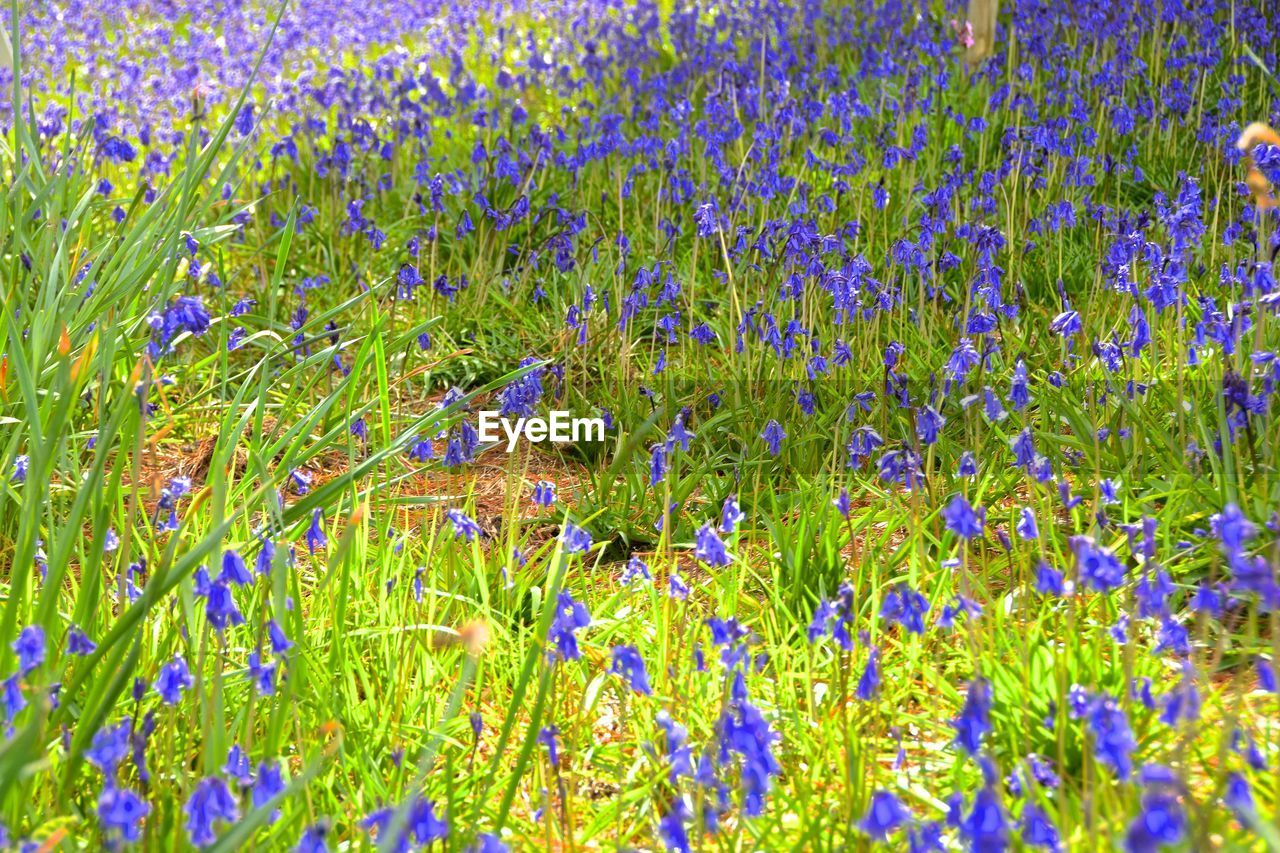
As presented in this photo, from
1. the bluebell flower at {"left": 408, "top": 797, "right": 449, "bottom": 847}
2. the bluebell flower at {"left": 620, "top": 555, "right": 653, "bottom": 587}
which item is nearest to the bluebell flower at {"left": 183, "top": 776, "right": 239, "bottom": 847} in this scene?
the bluebell flower at {"left": 408, "top": 797, "right": 449, "bottom": 847}

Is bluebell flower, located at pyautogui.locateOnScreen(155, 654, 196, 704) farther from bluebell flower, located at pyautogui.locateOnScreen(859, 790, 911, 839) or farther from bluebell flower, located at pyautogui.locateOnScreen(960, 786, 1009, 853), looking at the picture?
bluebell flower, located at pyautogui.locateOnScreen(960, 786, 1009, 853)

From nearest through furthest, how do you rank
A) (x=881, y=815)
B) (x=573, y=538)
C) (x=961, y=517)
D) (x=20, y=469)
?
(x=881, y=815) < (x=961, y=517) < (x=573, y=538) < (x=20, y=469)

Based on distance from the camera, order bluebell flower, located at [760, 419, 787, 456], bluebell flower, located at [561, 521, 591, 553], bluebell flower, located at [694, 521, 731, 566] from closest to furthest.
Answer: bluebell flower, located at [694, 521, 731, 566] < bluebell flower, located at [561, 521, 591, 553] < bluebell flower, located at [760, 419, 787, 456]

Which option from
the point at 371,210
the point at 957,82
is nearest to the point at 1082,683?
the point at 371,210

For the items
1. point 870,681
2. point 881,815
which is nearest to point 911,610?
point 870,681

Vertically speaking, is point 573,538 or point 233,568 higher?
point 233,568

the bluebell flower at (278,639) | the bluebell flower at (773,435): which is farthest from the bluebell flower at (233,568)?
the bluebell flower at (773,435)

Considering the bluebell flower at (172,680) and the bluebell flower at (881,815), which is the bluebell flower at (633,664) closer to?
the bluebell flower at (881,815)

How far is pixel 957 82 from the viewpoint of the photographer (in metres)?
6.47

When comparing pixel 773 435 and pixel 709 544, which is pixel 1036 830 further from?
pixel 773 435

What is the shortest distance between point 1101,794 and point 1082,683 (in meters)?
0.38

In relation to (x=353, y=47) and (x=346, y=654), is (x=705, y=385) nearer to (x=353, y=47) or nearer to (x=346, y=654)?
(x=346, y=654)

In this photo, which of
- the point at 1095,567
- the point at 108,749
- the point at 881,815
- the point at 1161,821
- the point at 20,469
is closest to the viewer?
the point at 1161,821

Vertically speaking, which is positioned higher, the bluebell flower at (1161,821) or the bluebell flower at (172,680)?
the bluebell flower at (1161,821)
